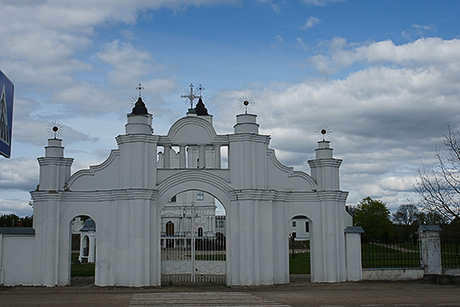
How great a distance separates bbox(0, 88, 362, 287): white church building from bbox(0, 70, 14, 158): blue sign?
50.4 feet

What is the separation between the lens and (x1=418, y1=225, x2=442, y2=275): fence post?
22.7 m

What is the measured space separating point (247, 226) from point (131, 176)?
15.9ft

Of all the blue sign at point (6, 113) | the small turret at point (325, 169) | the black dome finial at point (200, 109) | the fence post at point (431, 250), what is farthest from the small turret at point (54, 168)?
the black dome finial at point (200, 109)

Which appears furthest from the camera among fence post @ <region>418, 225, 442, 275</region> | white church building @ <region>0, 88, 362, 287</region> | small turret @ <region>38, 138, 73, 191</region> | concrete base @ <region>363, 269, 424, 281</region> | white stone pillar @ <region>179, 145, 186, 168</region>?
fence post @ <region>418, 225, 442, 275</region>

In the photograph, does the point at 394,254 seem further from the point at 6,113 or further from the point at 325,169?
the point at 6,113

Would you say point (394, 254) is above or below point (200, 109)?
below

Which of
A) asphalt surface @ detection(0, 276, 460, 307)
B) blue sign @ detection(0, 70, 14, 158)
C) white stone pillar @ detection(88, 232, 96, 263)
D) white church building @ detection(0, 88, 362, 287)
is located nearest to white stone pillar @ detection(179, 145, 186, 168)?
white church building @ detection(0, 88, 362, 287)

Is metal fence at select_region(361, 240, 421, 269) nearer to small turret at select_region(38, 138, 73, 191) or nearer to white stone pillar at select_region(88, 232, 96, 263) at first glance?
small turret at select_region(38, 138, 73, 191)

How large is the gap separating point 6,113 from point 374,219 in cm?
5527

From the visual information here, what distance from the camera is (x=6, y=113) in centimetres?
528

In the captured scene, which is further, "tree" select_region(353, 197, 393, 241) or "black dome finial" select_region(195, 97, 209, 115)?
"tree" select_region(353, 197, 393, 241)

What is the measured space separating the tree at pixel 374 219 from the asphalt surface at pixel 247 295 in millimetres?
34721

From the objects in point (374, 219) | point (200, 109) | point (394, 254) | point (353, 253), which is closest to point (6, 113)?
point (353, 253)

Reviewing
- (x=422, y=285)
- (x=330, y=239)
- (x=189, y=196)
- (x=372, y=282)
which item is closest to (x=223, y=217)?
(x=330, y=239)
